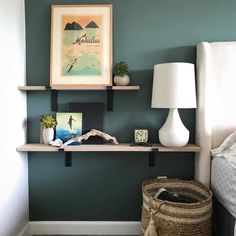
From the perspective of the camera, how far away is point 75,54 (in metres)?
1.94

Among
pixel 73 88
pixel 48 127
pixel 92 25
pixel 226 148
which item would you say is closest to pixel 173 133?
pixel 226 148

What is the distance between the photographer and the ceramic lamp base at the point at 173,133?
69.2 inches

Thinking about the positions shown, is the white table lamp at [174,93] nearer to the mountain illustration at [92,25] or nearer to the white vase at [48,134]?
the mountain illustration at [92,25]

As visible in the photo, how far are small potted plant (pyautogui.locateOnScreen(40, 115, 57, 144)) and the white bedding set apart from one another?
4.05 feet

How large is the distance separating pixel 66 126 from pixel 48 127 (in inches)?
5.6

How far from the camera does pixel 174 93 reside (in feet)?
5.54

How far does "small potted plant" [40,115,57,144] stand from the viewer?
187cm

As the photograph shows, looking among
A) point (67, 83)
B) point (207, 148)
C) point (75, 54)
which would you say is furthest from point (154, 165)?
point (75, 54)

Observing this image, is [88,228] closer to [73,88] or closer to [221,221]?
[221,221]

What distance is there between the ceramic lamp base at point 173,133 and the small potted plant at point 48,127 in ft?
2.72

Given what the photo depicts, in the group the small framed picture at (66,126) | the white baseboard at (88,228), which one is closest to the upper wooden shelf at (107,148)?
the small framed picture at (66,126)

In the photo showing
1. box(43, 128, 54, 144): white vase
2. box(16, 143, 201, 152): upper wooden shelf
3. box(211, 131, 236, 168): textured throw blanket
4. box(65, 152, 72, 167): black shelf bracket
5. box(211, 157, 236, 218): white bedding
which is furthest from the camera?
box(65, 152, 72, 167): black shelf bracket

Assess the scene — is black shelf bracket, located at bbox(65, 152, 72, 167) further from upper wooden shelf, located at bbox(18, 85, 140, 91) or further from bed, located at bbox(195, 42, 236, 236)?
bed, located at bbox(195, 42, 236, 236)

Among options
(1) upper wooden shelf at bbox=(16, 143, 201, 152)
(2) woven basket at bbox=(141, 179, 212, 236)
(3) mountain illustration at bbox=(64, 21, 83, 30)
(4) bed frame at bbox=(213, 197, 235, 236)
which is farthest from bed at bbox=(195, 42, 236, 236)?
(3) mountain illustration at bbox=(64, 21, 83, 30)
